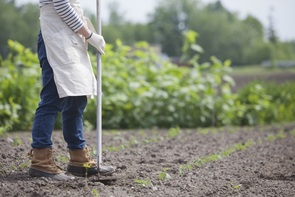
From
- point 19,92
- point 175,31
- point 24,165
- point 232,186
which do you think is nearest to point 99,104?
point 24,165

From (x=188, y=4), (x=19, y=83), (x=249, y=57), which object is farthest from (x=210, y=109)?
(x=249, y=57)

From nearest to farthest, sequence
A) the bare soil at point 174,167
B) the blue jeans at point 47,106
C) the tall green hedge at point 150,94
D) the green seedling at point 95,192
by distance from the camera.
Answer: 1. the green seedling at point 95,192
2. the bare soil at point 174,167
3. the blue jeans at point 47,106
4. the tall green hedge at point 150,94

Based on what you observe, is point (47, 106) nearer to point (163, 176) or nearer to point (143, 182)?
point (143, 182)

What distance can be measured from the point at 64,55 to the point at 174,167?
1.30m

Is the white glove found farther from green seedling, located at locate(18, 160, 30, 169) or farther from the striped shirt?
green seedling, located at locate(18, 160, 30, 169)

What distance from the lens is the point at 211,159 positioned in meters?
4.32

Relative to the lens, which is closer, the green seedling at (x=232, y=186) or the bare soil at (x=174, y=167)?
the bare soil at (x=174, y=167)

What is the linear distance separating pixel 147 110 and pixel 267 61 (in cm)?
5082

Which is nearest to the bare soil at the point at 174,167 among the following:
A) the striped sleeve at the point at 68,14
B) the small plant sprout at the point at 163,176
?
the small plant sprout at the point at 163,176

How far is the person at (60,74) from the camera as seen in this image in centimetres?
322

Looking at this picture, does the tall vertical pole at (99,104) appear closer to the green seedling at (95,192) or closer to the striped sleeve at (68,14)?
the striped sleeve at (68,14)

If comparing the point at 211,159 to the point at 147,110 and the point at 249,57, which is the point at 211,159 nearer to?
the point at 147,110

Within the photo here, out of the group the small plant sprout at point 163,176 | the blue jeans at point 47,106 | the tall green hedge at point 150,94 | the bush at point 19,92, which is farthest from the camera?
the tall green hedge at point 150,94

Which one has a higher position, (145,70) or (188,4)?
(188,4)
